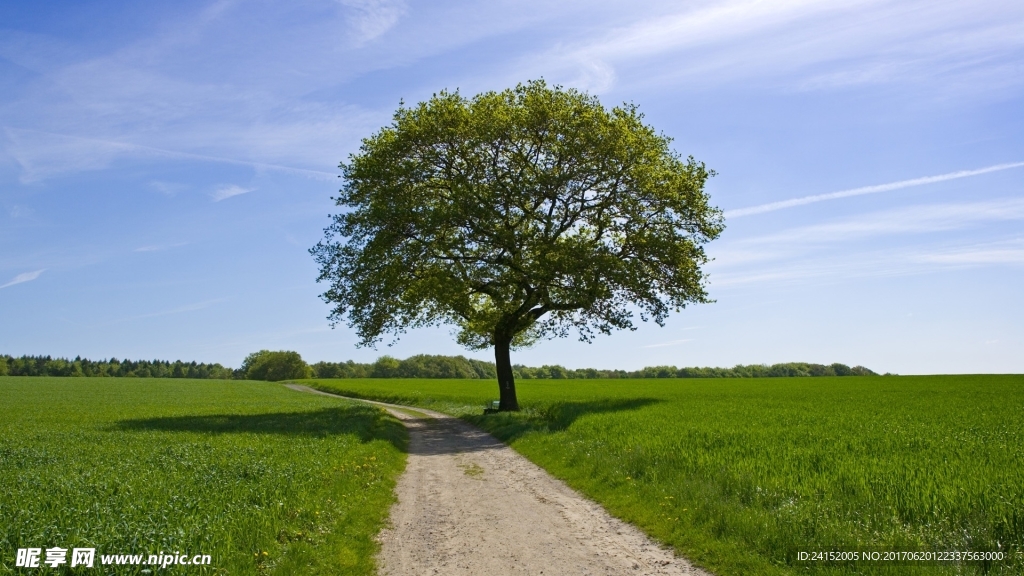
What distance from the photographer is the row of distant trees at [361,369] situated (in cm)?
15100

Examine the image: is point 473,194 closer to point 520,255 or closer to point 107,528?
point 520,255

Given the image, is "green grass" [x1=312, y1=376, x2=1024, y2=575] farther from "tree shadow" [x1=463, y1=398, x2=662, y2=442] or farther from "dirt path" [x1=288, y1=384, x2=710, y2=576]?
"tree shadow" [x1=463, y1=398, x2=662, y2=442]

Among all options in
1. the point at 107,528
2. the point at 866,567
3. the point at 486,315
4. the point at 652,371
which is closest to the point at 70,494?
the point at 107,528

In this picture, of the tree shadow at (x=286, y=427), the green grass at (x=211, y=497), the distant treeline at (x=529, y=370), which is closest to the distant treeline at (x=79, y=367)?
the distant treeline at (x=529, y=370)

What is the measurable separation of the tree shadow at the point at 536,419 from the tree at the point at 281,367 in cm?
15216

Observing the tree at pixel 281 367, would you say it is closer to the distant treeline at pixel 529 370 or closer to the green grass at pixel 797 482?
the distant treeline at pixel 529 370

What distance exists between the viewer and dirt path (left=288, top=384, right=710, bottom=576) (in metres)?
8.97

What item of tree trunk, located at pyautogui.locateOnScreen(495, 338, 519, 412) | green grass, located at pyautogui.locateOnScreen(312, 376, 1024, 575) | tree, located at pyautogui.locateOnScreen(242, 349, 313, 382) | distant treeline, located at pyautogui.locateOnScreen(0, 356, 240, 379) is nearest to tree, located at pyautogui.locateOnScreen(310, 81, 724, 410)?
tree trunk, located at pyautogui.locateOnScreen(495, 338, 519, 412)

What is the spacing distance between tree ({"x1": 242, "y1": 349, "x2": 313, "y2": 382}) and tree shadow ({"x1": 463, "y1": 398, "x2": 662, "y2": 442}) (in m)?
152

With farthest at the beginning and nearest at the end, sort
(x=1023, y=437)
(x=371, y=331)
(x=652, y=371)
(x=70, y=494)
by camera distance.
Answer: (x=652, y=371) → (x=371, y=331) → (x=1023, y=437) → (x=70, y=494)

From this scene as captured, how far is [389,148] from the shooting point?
33.3m

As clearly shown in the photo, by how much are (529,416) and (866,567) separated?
75.8 ft

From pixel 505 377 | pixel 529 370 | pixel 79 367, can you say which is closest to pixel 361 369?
pixel 529 370

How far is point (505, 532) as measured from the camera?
10.8 m
